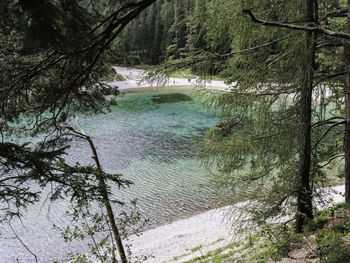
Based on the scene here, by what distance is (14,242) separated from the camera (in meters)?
9.46

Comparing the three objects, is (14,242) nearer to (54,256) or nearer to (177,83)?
(54,256)

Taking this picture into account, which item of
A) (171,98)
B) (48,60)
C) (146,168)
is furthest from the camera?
(171,98)

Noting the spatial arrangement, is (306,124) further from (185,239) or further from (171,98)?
(171,98)

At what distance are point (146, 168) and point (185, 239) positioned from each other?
21.4 feet

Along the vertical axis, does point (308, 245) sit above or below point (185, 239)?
above

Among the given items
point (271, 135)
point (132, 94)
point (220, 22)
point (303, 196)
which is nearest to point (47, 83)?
point (220, 22)

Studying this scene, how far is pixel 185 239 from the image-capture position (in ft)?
29.2

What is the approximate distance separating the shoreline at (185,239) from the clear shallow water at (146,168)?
802 millimetres

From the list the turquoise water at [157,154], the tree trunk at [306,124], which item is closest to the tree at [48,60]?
the tree trunk at [306,124]

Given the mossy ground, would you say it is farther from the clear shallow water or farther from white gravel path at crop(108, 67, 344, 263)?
the clear shallow water

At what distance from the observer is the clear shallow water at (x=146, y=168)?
955 cm

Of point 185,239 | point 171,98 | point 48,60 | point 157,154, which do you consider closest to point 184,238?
point 185,239

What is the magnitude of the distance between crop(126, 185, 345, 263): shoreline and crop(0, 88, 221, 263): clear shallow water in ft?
2.63

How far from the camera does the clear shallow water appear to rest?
31.3 feet
